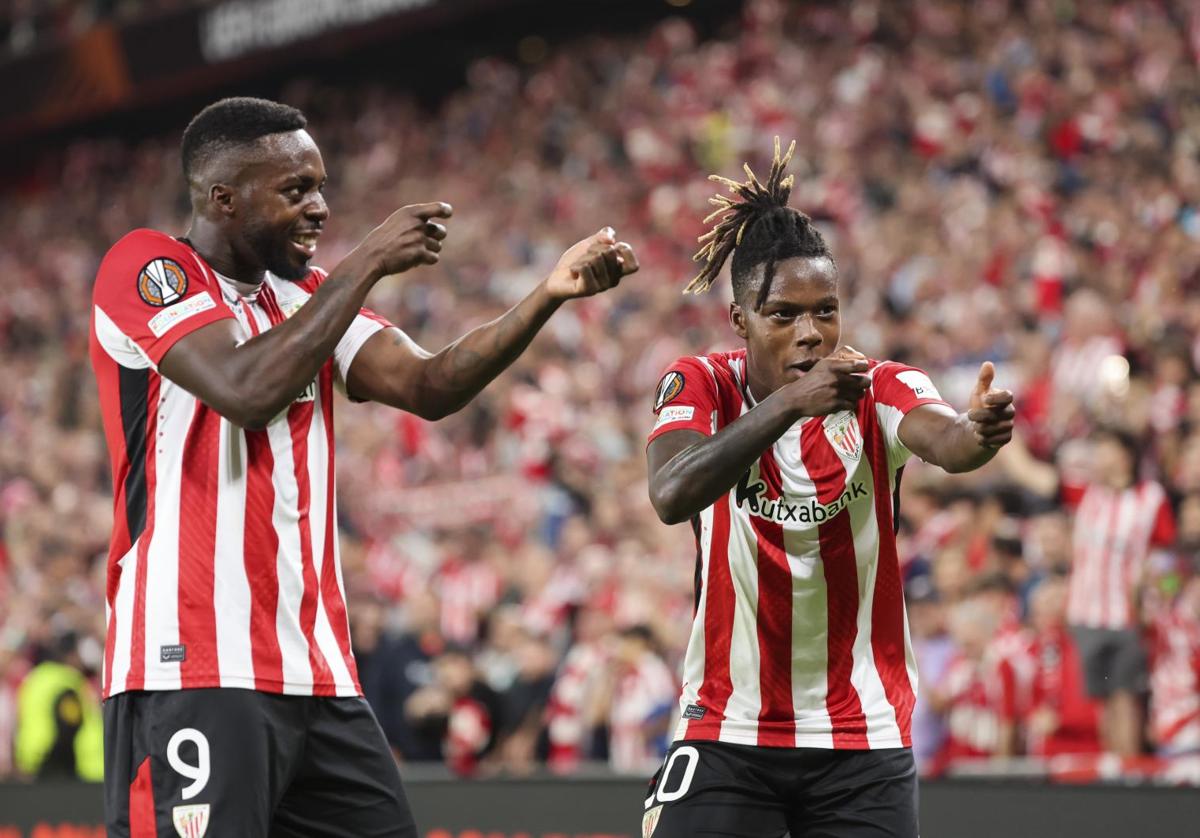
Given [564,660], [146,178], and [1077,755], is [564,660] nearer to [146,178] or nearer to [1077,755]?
[1077,755]

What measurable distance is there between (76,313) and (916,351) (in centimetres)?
1248

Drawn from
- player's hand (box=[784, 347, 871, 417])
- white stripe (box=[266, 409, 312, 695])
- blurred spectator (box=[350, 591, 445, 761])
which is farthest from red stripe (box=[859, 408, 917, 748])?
blurred spectator (box=[350, 591, 445, 761])

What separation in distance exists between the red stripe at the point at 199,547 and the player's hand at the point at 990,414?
172 cm

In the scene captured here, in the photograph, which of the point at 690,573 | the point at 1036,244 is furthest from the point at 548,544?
the point at 1036,244

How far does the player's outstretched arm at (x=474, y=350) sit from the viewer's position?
378 cm

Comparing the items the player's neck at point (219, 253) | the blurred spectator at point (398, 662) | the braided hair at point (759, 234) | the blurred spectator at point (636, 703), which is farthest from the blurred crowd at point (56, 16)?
the player's neck at point (219, 253)

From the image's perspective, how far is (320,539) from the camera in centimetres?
391

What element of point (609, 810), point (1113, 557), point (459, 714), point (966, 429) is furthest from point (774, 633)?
point (459, 714)

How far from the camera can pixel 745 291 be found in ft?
13.7

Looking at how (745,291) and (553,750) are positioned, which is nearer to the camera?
(745,291)

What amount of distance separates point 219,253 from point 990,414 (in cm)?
186

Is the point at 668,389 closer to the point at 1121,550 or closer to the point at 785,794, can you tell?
the point at 785,794

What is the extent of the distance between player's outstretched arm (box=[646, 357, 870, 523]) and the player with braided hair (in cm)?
15

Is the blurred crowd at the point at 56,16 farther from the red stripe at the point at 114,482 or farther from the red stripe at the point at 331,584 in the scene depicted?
the red stripe at the point at 331,584
